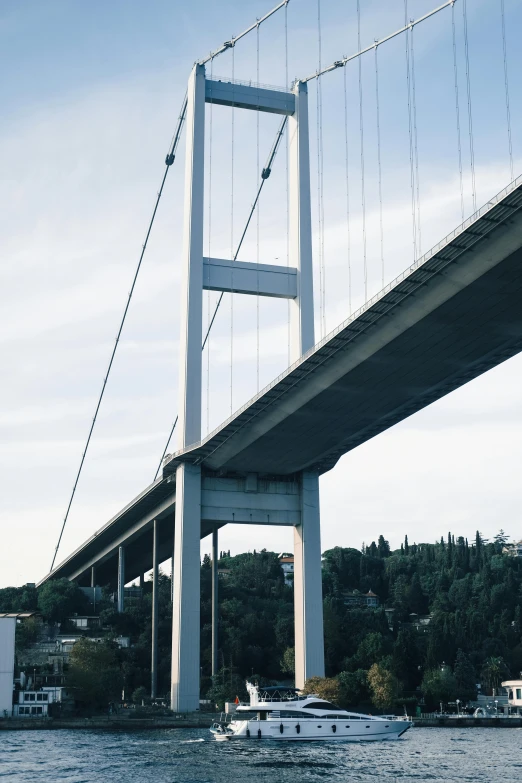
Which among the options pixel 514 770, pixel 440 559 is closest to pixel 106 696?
pixel 514 770

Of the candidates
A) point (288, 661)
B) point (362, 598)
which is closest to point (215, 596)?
point (288, 661)

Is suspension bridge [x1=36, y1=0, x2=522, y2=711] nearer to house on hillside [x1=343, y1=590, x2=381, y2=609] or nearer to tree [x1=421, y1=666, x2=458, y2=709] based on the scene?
tree [x1=421, y1=666, x2=458, y2=709]

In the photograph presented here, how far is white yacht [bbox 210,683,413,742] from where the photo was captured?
49719mm

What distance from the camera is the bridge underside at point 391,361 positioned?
37.2m

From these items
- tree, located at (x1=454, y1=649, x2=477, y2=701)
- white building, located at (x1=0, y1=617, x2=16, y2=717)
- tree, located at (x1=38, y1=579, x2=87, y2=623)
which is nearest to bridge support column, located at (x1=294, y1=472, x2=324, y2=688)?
white building, located at (x1=0, y1=617, x2=16, y2=717)

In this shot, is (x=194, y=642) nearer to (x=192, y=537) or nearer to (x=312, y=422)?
(x=192, y=537)

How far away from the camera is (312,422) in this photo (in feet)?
173

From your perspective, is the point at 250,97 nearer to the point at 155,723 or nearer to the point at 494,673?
the point at 155,723

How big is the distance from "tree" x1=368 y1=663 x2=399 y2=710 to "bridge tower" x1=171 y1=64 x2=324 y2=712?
423 inches

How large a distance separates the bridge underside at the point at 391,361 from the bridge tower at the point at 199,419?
112 cm

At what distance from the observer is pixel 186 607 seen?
5606cm

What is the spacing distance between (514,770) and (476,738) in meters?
19.5

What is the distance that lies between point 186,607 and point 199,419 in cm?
1013

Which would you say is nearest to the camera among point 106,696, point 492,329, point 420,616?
point 492,329
